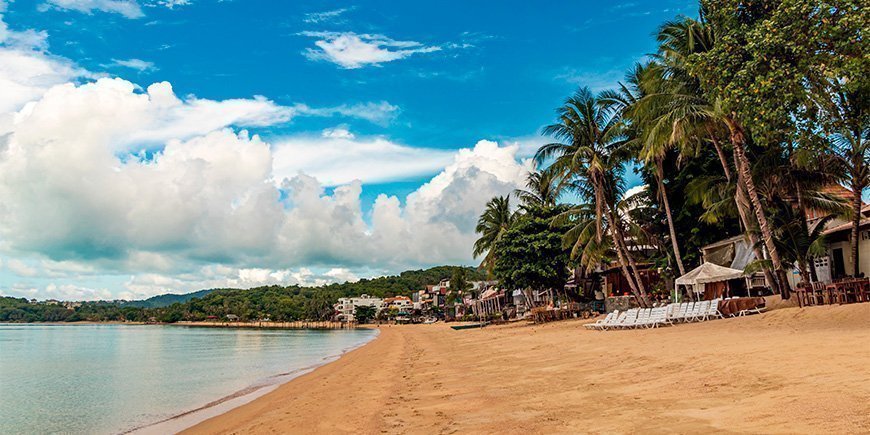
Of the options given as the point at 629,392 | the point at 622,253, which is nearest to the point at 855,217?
the point at 622,253

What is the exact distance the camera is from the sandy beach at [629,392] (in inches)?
219

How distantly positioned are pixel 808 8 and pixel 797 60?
1.28 meters

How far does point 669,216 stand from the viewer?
26.0 metres

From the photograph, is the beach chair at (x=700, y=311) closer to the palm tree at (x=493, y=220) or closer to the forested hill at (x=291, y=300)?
the palm tree at (x=493, y=220)

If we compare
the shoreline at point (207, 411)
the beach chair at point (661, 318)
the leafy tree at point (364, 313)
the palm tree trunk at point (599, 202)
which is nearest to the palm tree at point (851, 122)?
the beach chair at point (661, 318)

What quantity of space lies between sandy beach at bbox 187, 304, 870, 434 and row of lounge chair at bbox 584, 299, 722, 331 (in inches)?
153

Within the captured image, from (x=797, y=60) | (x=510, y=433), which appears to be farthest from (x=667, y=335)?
(x=510, y=433)

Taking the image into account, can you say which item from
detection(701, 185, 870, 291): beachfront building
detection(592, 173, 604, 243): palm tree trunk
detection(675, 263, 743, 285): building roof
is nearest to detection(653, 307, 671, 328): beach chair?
detection(675, 263, 743, 285): building roof

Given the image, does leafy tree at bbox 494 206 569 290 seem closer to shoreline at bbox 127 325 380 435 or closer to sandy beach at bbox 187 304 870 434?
shoreline at bbox 127 325 380 435

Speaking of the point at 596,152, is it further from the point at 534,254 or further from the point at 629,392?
the point at 629,392

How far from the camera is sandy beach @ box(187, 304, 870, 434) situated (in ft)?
18.2

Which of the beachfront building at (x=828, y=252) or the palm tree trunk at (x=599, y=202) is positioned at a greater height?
the palm tree trunk at (x=599, y=202)

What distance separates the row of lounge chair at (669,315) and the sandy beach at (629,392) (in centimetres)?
389

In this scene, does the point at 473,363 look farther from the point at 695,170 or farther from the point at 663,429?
the point at 695,170
